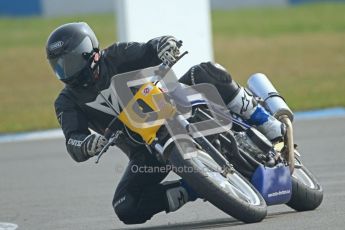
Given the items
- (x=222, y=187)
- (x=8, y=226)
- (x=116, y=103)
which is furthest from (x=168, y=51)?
(x=8, y=226)

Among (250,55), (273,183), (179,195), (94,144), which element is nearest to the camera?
(94,144)

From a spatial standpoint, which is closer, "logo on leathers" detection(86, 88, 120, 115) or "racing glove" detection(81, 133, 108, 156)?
"racing glove" detection(81, 133, 108, 156)

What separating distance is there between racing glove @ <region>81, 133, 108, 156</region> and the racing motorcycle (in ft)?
0.16

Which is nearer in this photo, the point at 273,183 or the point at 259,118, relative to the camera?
A: the point at 273,183

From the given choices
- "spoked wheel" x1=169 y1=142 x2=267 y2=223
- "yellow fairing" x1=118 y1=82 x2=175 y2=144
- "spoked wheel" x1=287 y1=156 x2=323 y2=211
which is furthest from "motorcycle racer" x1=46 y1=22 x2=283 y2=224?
"spoked wheel" x1=169 y1=142 x2=267 y2=223

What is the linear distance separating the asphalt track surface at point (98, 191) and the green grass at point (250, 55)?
3158mm

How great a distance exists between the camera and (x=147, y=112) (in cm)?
670

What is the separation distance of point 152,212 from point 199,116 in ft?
3.16

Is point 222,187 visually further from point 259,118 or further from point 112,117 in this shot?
point 112,117

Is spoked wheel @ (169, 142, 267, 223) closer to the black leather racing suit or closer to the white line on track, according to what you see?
the black leather racing suit

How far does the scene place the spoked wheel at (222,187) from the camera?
20.9 ft

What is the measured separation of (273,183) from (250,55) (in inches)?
742

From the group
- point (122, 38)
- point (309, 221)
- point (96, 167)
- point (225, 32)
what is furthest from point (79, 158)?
point (225, 32)

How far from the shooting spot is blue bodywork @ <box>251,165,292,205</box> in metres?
6.92
